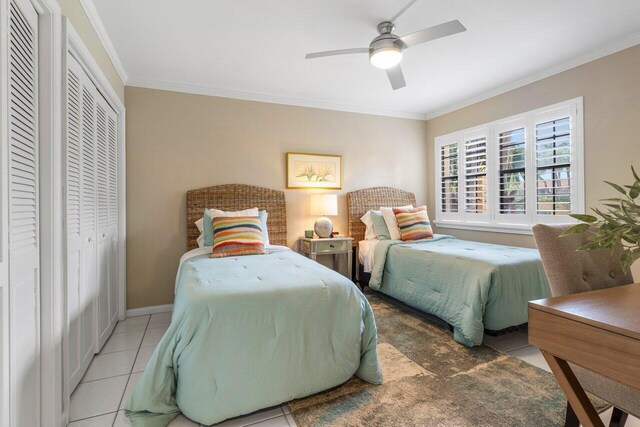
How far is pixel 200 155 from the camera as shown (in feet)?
12.1

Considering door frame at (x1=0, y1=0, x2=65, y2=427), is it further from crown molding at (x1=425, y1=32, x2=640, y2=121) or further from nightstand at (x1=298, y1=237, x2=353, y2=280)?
crown molding at (x1=425, y1=32, x2=640, y2=121)

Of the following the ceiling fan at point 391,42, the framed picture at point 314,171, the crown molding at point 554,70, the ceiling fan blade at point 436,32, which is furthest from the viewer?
the framed picture at point 314,171

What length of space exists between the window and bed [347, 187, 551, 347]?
0.70 metres

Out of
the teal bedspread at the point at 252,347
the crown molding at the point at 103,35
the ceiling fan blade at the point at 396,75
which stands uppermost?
the crown molding at the point at 103,35

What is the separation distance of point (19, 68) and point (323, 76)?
260 cm

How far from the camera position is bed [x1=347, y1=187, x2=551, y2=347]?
8.16 feet

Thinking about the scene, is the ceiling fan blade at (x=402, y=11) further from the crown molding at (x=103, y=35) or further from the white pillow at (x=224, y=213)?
the white pillow at (x=224, y=213)

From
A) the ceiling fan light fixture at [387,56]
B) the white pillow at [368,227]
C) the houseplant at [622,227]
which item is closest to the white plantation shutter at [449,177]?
the white pillow at [368,227]

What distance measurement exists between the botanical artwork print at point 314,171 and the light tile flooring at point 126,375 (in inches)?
87.6

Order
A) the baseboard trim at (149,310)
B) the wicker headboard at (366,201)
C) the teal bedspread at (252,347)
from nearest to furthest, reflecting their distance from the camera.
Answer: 1. the teal bedspread at (252,347)
2. the baseboard trim at (149,310)
3. the wicker headboard at (366,201)

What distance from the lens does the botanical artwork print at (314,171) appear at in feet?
13.5

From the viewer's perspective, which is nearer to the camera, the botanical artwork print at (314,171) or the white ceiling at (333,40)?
the white ceiling at (333,40)

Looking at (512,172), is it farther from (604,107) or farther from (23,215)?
(23,215)

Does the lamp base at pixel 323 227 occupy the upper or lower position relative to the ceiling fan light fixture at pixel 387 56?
lower
